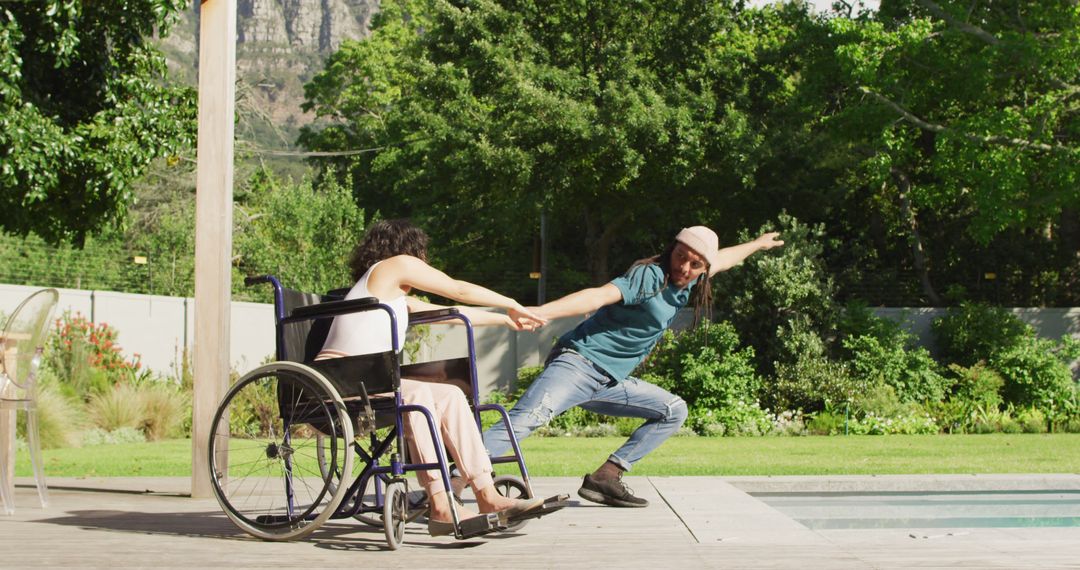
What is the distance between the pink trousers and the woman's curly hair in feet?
2.12

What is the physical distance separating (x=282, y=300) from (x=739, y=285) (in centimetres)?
1356

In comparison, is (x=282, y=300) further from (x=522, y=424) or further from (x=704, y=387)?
(x=704, y=387)

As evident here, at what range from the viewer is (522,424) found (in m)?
5.59

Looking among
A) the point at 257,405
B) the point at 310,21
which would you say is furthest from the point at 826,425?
the point at 310,21

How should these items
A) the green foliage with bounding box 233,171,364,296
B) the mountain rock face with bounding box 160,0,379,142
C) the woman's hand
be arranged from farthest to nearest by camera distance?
the mountain rock face with bounding box 160,0,379,142, the green foliage with bounding box 233,171,364,296, the woman's hand

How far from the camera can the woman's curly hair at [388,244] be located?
5.14 m

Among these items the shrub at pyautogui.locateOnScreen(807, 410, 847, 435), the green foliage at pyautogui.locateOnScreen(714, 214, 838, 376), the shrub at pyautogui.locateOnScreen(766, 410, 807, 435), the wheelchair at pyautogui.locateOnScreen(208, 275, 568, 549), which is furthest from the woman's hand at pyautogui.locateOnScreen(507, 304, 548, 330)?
the green foliage at pyautogui.locateOnScreen(714, 214, 838, 376)

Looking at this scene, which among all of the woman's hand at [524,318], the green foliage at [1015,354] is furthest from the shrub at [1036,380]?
the woman's hand at [524,318]

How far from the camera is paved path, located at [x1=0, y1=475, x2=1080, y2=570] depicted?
164 inches

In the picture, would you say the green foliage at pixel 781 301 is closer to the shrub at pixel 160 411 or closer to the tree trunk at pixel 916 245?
the tree trunk at pixel 916 245

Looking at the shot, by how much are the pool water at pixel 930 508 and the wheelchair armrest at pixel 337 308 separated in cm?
275

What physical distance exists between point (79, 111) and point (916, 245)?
58.9 feet

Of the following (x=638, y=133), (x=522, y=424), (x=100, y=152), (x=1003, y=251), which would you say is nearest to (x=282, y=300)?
(x=522, y=424)

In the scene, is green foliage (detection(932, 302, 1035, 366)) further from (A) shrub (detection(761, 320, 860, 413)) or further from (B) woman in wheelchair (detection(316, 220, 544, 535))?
(B) woman in wheelchair (detection(316, 220, 544, 535))
